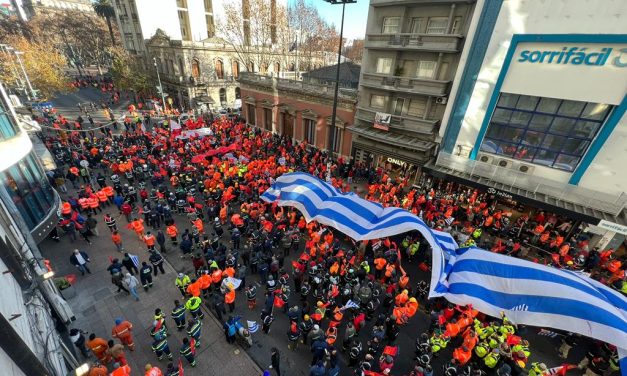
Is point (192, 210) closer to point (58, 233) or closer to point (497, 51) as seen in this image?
point (58, 233)

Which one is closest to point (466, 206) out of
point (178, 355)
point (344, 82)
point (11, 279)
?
point (344, 82)

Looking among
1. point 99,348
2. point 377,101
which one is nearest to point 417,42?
point 377,101

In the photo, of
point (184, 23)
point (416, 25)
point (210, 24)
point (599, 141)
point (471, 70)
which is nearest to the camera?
point (599, 141)

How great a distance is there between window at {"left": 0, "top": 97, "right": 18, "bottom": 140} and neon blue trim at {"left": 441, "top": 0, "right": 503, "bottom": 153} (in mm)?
23160

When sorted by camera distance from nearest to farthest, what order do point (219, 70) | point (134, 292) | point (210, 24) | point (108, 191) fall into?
1. point (134, 292)
2. point (108, 191)
3. point (219, 70)
4. point (210, 24)

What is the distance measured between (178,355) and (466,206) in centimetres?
1724

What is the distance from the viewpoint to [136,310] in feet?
35.9

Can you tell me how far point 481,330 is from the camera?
8.90 m

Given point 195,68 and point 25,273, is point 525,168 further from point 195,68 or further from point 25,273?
point 195,68

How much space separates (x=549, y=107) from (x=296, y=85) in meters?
19.1

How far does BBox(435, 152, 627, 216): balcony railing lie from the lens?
46.4 ft

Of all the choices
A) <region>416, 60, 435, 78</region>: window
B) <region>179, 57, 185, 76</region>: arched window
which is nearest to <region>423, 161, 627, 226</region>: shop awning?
<region>416, 60, 435, 78</region>: window

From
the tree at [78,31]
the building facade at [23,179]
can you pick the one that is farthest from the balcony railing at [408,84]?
the tree at [78,31]

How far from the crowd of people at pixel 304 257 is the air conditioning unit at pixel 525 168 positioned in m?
2.46
